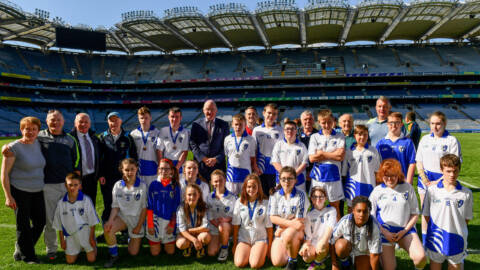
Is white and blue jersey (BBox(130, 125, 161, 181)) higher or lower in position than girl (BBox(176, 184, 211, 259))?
higher

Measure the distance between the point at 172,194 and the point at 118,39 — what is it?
134 feet

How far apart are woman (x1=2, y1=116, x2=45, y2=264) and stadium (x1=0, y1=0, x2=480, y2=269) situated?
27882mm

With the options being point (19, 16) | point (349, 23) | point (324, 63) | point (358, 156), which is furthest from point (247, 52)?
point (358, 156)

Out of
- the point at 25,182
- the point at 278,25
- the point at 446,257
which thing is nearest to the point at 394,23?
the point at 278,25

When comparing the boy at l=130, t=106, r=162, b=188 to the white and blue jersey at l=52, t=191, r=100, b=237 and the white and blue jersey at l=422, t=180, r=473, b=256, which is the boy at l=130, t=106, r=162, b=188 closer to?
the white and blue jersey at l=52, t=191, r=100, b=237

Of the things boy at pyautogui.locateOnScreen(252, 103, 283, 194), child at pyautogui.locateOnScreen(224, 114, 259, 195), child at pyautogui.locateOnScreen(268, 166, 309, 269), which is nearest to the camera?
child at pyautogui.locateOnScreen(268, 166, 309, 269)

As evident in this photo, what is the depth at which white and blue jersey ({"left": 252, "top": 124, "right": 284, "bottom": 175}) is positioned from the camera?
5.42 metres

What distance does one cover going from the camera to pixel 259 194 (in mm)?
4070

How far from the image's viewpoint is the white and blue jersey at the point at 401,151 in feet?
14.2

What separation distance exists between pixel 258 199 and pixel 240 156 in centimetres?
118

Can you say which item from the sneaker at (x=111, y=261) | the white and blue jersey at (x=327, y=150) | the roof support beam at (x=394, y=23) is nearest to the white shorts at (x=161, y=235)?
the sneaker at (x=111, y=261)

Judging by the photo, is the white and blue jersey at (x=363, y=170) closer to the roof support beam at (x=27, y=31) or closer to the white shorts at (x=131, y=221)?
the white shorts at (x=131, y=221)

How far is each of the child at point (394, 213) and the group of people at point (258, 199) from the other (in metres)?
0.01

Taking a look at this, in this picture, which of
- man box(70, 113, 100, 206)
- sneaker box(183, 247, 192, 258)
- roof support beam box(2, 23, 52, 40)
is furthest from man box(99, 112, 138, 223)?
roof support beam box(2, 23, 52, 40)
